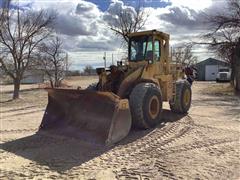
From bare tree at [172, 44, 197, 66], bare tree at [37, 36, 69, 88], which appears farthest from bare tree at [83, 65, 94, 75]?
bare tree at [37, 36, 69, 88]

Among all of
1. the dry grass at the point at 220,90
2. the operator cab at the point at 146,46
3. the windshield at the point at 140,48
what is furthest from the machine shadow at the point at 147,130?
the dry grass at the point at 220,90

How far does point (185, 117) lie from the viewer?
38.9 feet

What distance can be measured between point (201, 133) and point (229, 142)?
1.02 metres

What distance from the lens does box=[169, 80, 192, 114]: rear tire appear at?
39.9 feet

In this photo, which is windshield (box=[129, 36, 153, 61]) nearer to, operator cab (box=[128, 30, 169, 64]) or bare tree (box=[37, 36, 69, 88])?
operator cab (box=[128, 30, 169, 64])

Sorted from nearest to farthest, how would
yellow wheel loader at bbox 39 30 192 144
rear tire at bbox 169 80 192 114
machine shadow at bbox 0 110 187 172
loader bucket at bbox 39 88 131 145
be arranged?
1. machine shadow at bbox 0 110 187 172
2. loader bucket at bbox 39 88 131 145
3. yellow wheel loader at bbox 39 30 192 144
4. rear tire at bbox 169 80 192 114

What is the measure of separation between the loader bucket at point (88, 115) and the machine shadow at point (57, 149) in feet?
0.79

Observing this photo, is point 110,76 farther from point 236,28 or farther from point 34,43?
point 236,28

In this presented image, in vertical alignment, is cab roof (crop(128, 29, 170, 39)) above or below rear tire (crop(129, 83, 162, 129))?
above

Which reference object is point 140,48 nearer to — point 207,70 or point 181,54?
point 181,54

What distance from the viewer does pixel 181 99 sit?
12180mm

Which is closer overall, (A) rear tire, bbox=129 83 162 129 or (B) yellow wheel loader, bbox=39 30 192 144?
(B) yellow wheel loader, bbox=39 30 192 144

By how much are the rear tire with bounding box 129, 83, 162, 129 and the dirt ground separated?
24cm

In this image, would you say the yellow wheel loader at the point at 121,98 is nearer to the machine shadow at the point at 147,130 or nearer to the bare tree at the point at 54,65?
the machine shadow at the point at 147,130
